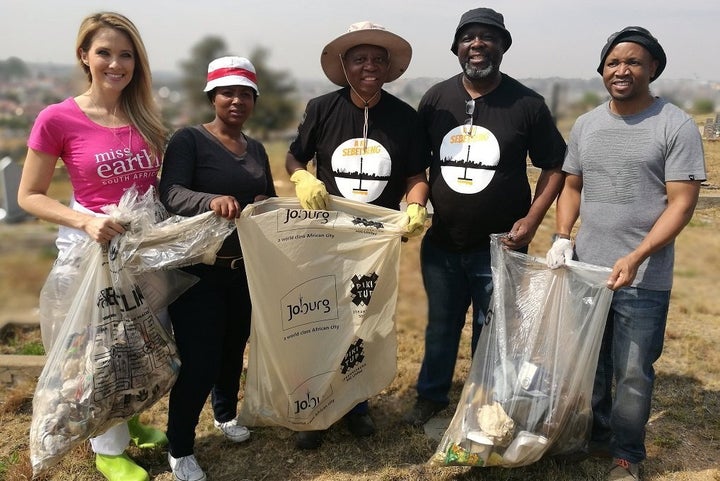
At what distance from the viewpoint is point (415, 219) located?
2.41 m

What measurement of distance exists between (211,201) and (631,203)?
1630 mm

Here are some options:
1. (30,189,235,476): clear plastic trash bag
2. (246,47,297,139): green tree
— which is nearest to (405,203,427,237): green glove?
(30,189,235,476): clear plastic trash bag

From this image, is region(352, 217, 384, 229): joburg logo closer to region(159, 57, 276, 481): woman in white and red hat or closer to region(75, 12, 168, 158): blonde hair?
region(159, 57, 276, 481): woman in white and red hat

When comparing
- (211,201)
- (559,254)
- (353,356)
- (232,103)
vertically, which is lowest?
(353,356)

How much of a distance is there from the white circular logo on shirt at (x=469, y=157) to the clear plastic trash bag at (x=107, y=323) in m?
1.02

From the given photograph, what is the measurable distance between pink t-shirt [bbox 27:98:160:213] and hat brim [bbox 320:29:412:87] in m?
0.94

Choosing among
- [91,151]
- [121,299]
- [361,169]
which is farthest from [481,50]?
[121,299]

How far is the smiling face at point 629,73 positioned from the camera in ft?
6.80

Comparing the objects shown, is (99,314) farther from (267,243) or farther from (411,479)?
(411,479)

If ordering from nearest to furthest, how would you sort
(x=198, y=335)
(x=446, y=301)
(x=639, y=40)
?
(x=639, y=40)
(x=198, y=335)
(x=446, y=301)

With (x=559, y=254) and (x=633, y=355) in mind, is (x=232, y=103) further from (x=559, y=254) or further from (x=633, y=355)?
(x=633, y=355)

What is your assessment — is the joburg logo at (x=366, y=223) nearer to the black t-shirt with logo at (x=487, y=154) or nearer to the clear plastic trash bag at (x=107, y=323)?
the black t-shirt with logo at (x=487, y=154)

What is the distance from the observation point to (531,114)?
2475 millimetres

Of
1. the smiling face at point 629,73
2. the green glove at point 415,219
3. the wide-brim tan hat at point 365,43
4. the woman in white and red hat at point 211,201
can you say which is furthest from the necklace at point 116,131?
the smiling face at point 629,73
